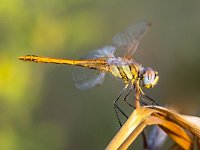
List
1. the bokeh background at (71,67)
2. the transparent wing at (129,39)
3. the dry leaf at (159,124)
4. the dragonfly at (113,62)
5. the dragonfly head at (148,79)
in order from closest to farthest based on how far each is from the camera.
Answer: the dry leaf at (159,124), the dragonfly head at (148,79), the dragonfly at (113,62), the transparent wing at (129,39), the bokeh background at (71,67)

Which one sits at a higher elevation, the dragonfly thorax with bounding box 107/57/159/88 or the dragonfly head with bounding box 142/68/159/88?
the dragonfly thorax with bounding box 107/57/159/88

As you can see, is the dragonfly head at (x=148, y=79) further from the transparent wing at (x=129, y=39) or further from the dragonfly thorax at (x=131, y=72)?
the transparent wing at (x=129, y=39)

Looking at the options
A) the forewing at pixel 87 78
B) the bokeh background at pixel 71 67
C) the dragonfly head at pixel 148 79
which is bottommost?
the dragonfly head at pixel 148 79

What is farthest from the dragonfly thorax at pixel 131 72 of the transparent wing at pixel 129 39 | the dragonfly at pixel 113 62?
the transparent wing at pixel 129 39

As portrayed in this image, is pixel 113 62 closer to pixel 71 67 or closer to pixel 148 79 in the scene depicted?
pixel 148 79

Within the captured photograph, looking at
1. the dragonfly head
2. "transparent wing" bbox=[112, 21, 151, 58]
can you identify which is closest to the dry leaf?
the dragonfly head

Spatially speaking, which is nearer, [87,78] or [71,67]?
[87,78]

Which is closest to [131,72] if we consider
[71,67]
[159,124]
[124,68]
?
[124,68]

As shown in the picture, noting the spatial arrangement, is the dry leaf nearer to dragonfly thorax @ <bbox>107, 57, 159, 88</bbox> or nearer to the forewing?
dragonfly thorax @ <bbox>107, 57, 159, 88</bbox>
